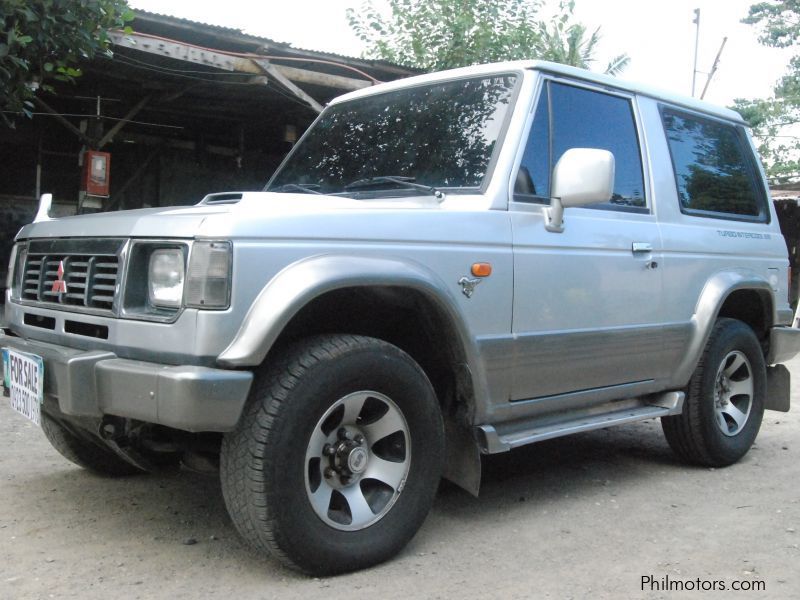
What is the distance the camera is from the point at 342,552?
278 centimetres

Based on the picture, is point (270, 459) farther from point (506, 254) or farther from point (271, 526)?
point (506, 254)

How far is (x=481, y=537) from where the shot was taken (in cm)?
331

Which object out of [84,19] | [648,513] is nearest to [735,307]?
[648,513]

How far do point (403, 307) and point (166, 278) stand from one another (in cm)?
93

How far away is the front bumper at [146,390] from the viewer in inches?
96.1

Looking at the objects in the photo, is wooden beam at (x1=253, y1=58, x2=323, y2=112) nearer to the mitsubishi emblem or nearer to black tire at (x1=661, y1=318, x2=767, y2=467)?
black tire at (x1=661, y1=318, x2=767, y2=467)

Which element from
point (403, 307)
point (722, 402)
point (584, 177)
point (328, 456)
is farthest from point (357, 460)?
point (722, 402)

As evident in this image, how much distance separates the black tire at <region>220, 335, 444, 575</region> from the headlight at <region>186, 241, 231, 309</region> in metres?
0.33

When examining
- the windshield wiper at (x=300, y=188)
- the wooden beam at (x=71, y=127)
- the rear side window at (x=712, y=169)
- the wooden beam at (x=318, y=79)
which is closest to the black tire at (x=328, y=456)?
the windshield wiper at (x=300, y=188)

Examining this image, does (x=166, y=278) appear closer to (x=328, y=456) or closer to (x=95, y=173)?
(x=328, y=456)

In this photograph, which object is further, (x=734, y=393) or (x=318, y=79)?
(x=318, y=79)

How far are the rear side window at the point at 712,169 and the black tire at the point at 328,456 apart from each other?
2169 millimetres

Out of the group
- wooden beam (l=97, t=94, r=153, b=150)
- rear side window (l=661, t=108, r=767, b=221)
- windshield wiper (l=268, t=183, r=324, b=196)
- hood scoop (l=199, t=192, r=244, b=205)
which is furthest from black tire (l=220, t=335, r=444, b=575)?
wooden beam (l=97, t=94, r=153, b=150)

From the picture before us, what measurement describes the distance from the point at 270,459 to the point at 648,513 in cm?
197
